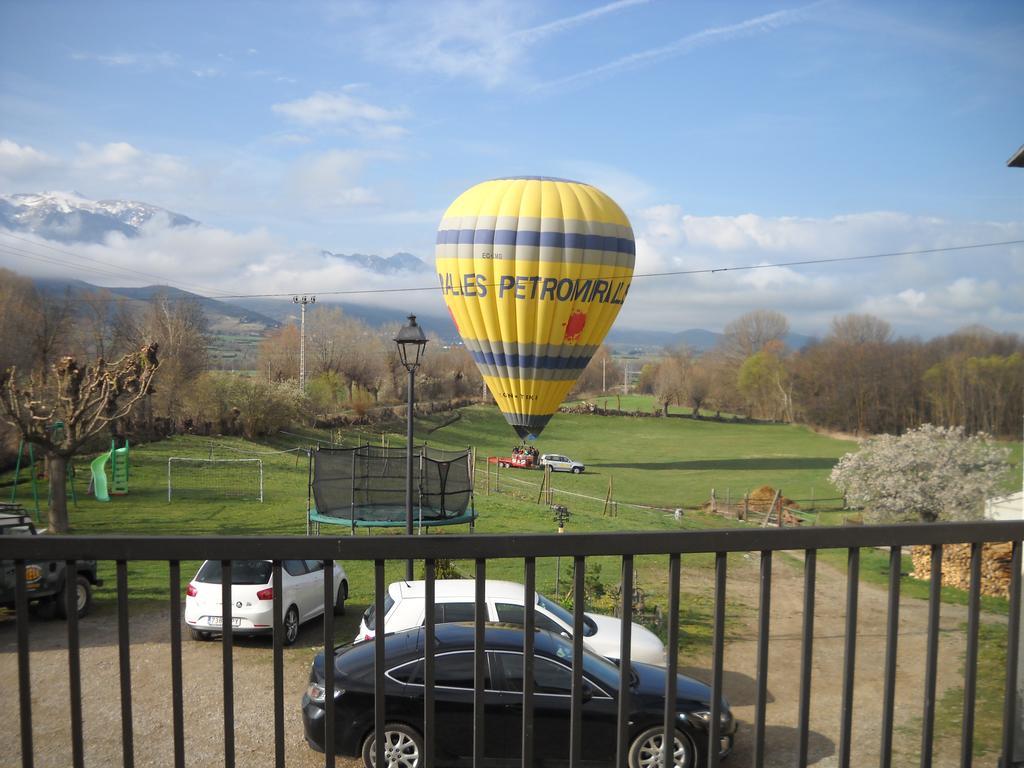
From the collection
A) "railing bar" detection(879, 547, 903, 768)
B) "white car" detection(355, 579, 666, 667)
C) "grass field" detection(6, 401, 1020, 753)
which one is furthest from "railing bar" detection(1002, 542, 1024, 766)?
"white car" detection(355, 579, 666, 667)

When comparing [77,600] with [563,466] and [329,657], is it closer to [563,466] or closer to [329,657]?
[329,657]

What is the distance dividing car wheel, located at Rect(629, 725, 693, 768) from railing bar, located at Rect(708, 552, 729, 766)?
2.86 feet

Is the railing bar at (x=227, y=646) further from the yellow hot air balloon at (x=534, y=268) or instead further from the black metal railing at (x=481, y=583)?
the yellow hot air balloon at (x=534, y=268)

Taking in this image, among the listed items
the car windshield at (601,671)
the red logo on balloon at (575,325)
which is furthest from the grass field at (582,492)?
the red logo on balloon at (575,325)

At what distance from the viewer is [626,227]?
88.4 feet

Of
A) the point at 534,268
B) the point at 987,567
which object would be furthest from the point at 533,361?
the point at 987,567

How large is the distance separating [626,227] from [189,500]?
49.4ft

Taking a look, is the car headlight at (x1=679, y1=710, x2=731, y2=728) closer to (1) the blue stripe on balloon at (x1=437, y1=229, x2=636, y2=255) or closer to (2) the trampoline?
(2) the trampoline

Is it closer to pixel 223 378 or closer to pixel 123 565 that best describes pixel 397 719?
pixel 123 565

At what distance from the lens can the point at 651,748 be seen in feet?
10.1

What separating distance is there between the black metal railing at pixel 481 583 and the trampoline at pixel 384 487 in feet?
45.8

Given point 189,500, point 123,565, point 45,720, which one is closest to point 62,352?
point 189,500

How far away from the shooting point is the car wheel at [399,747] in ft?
9.90

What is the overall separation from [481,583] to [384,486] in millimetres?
14915
